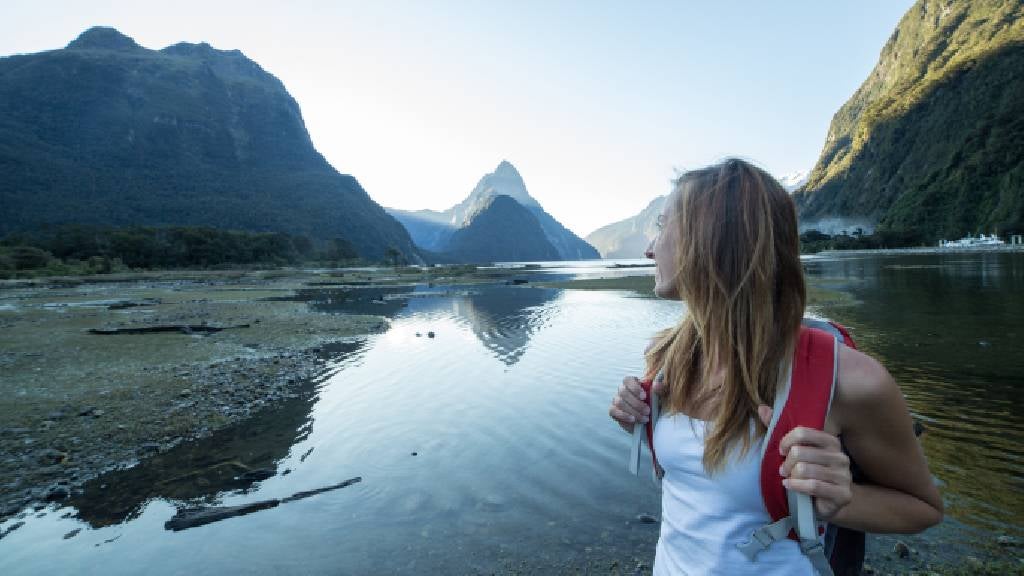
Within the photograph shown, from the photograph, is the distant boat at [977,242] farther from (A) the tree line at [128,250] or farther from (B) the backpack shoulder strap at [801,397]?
(A) the tree line at [128,250]

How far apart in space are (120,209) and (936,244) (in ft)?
769

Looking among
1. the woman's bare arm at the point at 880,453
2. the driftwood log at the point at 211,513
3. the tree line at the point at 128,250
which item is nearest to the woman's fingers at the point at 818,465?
the woman's bare arm at the point at 880,453

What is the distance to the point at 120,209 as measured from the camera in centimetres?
14938

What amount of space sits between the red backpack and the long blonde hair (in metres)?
0.12

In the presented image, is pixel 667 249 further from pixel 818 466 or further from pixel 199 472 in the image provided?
pixel 199 472

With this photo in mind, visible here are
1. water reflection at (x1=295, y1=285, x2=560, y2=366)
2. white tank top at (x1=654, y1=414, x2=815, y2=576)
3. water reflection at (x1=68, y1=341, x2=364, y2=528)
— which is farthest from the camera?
water reflection at (x1=295, y1=285, x2=560, y2=366)

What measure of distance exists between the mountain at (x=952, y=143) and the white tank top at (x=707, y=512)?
154407mm

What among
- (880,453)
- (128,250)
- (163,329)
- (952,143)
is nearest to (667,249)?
(880,453)

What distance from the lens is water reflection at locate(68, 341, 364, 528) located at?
8352mm

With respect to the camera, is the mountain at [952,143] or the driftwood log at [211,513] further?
the mountain at [952,143]

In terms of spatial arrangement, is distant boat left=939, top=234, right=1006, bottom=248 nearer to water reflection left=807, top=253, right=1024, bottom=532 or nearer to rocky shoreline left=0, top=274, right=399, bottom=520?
water reflection left=807, top=253, right=1024, bottom=532

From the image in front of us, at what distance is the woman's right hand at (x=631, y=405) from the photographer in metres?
2.21

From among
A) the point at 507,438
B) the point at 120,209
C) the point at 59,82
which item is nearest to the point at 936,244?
the point at 507,438

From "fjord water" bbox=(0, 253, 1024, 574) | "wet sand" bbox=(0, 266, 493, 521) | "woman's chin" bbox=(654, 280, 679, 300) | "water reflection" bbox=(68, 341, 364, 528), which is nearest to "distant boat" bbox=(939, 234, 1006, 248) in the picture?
"fjord water" bbox=(0, 253, 1024, 574)
